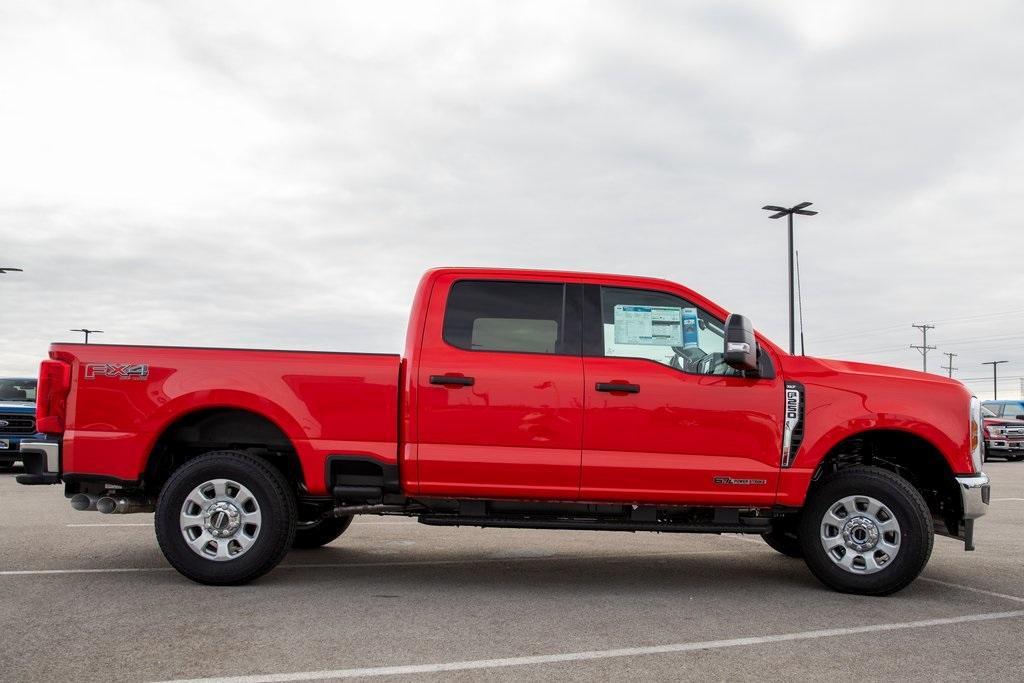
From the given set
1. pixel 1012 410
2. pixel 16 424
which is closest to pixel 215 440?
pixel 16 424

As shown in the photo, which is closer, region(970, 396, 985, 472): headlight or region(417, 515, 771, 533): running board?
region(417, 515, 771, 533): running board

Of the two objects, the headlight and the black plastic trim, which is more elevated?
the headlight

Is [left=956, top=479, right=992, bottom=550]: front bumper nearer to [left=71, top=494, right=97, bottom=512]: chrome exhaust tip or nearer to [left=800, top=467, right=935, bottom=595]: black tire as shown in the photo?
[left=800, top=467, right=935, bottom=595]: black tire

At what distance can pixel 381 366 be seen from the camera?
245 inches

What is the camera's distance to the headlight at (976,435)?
21.0 feet

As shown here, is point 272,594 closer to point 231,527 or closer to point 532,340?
point 231,527

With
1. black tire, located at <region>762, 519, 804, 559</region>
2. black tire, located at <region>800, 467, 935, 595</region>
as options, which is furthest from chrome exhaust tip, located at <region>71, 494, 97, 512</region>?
black tire, located at <region>762, 519, 804, 559</region>

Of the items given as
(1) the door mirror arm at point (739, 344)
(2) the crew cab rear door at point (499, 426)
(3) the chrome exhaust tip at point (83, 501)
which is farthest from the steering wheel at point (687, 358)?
(3) the chrome exhaust tip at point (83, 501)

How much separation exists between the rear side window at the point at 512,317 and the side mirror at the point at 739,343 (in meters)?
0.97

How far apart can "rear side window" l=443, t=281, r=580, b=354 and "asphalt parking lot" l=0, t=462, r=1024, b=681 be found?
62.6 inches

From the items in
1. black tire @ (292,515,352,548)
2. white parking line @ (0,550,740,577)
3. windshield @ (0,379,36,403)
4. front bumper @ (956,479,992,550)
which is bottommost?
white parking line @ (0,550,740,577)

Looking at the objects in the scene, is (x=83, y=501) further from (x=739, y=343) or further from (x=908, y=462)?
(x=908, y=462)

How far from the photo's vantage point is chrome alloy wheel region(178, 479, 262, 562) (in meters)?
6.12

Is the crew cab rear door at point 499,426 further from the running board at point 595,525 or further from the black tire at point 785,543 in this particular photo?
the black tire at point 785,543
